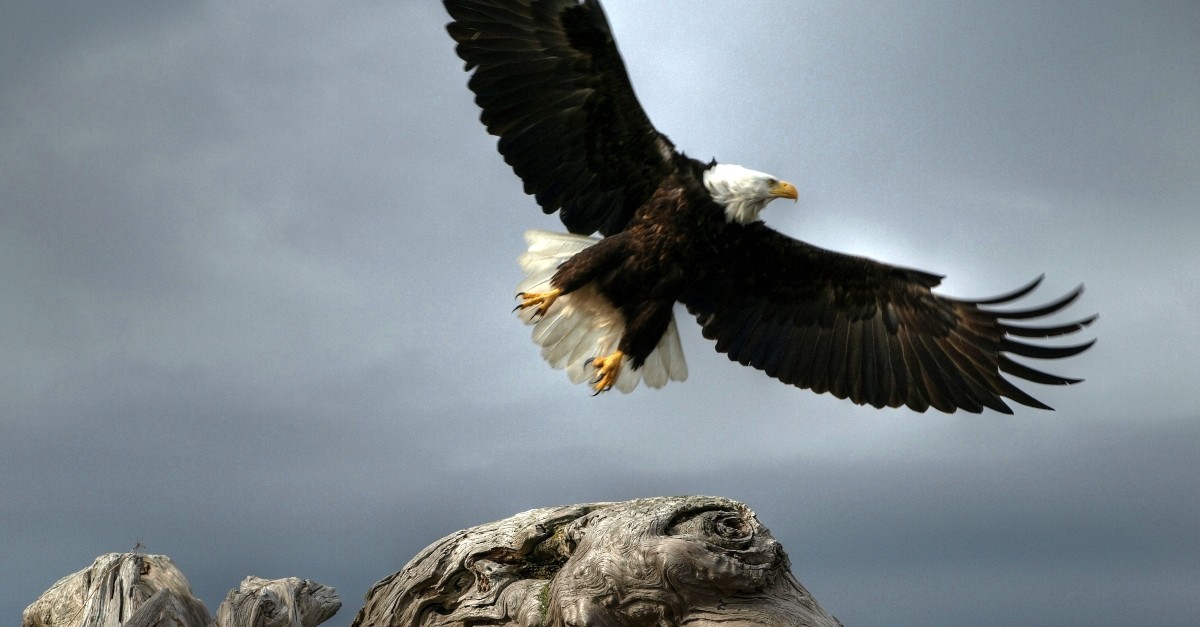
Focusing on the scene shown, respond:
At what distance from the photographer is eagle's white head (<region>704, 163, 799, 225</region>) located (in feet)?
22.9

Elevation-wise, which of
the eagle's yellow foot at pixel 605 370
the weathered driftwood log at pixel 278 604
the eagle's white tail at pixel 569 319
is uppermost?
the eagle's white tail at pixel 569 319

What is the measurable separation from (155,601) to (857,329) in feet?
16.5

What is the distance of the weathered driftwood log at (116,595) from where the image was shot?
656cm

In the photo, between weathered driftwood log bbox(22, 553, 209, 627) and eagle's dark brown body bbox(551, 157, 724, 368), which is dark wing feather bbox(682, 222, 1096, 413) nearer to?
eagle's dark brown body bbox(551, 157, 724, 368)

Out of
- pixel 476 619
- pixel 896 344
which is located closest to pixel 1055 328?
pixel 896 344

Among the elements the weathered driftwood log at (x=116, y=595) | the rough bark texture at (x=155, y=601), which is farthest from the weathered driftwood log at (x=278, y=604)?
the weathered driftwood log at (x=116, y=595)

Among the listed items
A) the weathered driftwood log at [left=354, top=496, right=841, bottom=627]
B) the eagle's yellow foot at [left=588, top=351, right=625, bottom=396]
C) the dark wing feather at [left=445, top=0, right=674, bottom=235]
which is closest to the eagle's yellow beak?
the dark wing feather at [left=445, top=0, right=674, bottom=235]

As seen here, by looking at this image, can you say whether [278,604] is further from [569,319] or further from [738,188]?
[738,188]

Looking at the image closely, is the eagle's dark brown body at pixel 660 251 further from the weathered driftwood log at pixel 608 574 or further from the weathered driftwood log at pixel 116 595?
the weathered driftwood log at pixel 116 595

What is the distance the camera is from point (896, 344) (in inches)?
308

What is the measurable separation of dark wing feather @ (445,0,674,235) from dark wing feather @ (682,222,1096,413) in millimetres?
957

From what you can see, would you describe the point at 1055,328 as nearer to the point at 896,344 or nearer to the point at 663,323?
the point at 896,344

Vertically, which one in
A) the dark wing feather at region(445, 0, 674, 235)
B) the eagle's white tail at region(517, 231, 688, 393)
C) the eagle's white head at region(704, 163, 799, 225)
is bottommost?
the eagle's white tail at region(517, 231, 688, 393)

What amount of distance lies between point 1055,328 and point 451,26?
14.6 ft
